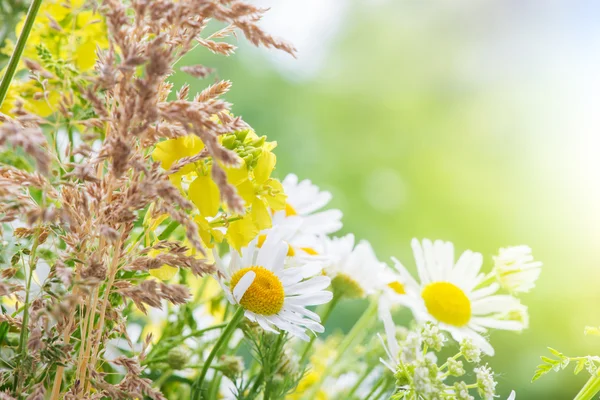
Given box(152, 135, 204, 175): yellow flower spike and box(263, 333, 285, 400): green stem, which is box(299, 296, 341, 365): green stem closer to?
box(263, 333, 285, 400): green stem

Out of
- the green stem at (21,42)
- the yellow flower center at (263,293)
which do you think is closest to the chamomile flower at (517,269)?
the yellow flower center at (263,293)

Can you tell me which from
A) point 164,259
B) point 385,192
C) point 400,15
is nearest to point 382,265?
point 164,259

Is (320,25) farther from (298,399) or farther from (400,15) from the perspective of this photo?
(298,399)

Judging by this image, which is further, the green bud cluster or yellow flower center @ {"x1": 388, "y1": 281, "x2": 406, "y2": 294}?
yellow flower center @ {"x1": 388, "y1": 281, "x2": 406, "y2": 294}

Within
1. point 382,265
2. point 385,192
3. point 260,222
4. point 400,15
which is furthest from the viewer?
point 400,15

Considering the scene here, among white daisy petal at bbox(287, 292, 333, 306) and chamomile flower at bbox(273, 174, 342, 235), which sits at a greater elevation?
chamomile flower at bbox(273, 174, 342, 235)

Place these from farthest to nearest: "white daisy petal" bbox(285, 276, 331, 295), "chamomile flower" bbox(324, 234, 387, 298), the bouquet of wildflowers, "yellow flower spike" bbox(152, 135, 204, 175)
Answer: "chamomile flower" bbox(324, 234, 387, 298) < "white daisy petal" bbox(285, 276, 331, 295) < "yellow flower spike" bbox(152, 135, 204, 175) < the bouquet of wildflowers

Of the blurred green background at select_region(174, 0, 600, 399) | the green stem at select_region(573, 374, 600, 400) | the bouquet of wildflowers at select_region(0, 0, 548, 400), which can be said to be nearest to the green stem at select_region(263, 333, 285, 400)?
the bouquet of wildflowers at select_region(0, 0, 548, 400)

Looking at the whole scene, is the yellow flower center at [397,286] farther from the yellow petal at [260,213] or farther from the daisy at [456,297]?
the yellow petal at [260,213]
